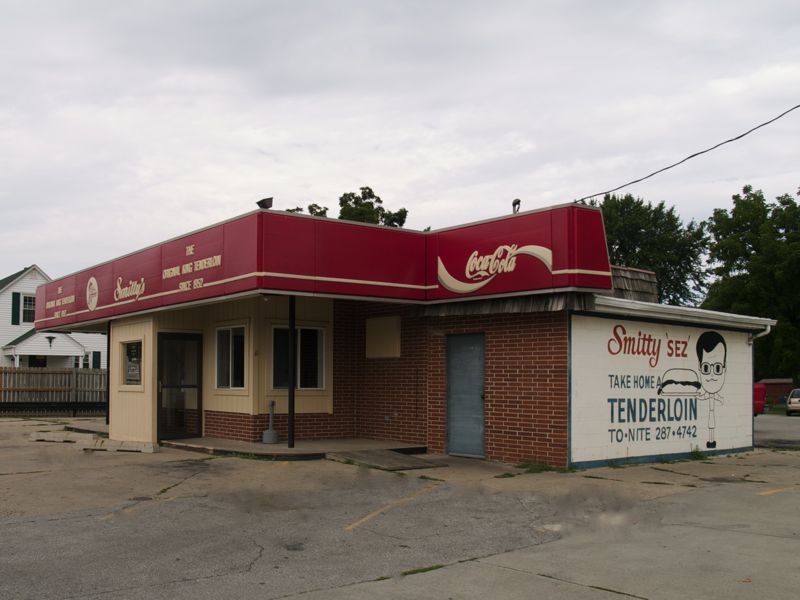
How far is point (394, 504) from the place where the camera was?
34.6ft

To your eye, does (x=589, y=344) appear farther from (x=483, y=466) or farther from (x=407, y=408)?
(x=407, y=408)

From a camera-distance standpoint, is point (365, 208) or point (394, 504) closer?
point (394, 504)

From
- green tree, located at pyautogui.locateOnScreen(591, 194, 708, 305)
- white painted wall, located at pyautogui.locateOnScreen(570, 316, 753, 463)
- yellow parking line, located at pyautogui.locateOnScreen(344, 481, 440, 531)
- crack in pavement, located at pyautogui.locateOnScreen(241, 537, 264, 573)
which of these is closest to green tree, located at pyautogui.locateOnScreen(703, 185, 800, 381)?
green tree, located at pyautogui.locateOnScreen(591, 194, 708, 305)

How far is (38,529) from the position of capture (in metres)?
8.88

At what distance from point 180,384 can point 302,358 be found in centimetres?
303

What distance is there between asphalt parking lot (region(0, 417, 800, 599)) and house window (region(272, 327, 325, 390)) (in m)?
3.19

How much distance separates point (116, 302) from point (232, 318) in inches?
138

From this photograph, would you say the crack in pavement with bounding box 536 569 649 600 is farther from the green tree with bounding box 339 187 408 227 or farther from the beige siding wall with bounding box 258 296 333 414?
the green tree with bounding box 339 187 408 227

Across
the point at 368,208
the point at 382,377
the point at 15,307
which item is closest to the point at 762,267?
the point at 368,208

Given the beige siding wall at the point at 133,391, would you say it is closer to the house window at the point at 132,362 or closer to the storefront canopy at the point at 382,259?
the house window at the point at 132,362

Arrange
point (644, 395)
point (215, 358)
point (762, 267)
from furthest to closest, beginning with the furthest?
point (762, 267) → point (215, 358) → point (644, 395)

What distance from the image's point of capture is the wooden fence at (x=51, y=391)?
104 ft

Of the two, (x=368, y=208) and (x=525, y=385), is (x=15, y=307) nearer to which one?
(x=368, y=208)

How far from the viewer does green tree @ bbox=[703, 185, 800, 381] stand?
49.4 metres
